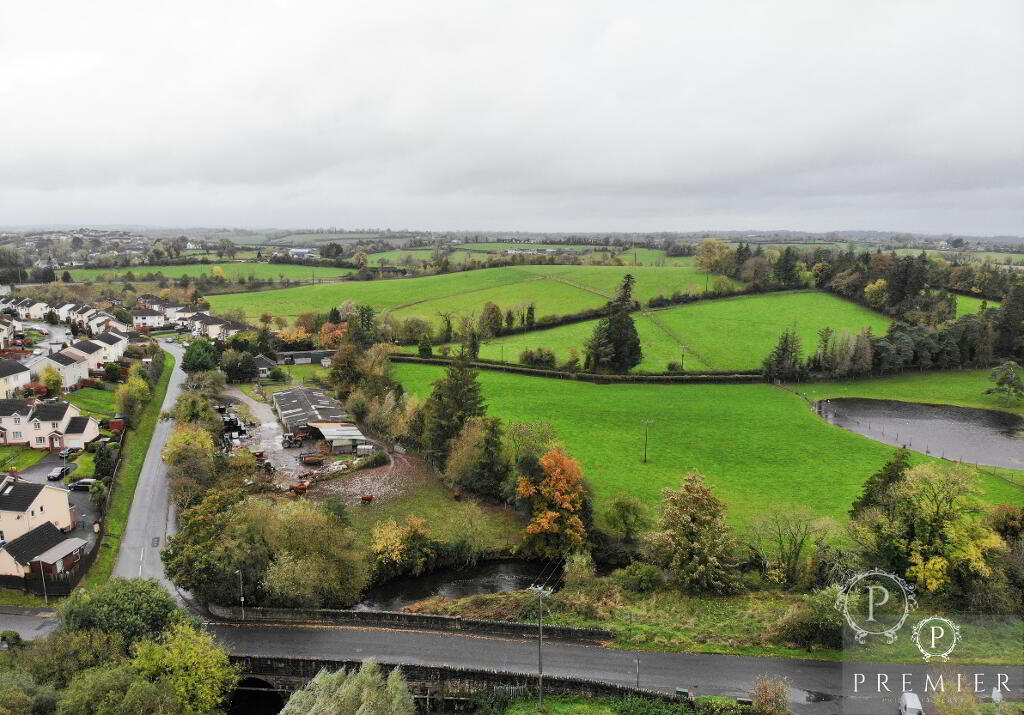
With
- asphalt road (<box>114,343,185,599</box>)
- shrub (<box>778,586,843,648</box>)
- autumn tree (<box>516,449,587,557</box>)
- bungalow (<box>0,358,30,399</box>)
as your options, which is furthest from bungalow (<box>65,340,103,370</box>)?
shrub (<box>778,586,843,648</box>)

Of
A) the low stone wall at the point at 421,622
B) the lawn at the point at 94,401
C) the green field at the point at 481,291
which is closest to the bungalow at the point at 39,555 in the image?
the low stone wall at the point at 421,622

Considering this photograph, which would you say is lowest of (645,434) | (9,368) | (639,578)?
(639,578)

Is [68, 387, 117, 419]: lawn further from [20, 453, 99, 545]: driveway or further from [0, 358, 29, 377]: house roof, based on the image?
[20, 453, 99, 545]: driveway

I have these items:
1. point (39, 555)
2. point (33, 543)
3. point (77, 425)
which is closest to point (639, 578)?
point (39, 555)

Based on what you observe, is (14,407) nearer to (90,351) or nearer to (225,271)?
(90,351)

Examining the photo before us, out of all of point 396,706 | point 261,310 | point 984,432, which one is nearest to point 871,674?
point 396,706

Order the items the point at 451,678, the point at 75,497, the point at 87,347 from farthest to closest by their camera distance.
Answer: the point at 87,347 < the point at 75,497 < the point at 451,678

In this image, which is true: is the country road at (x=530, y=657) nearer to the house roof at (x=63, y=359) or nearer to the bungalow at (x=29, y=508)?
the bungalow at (x=29, y=508)
